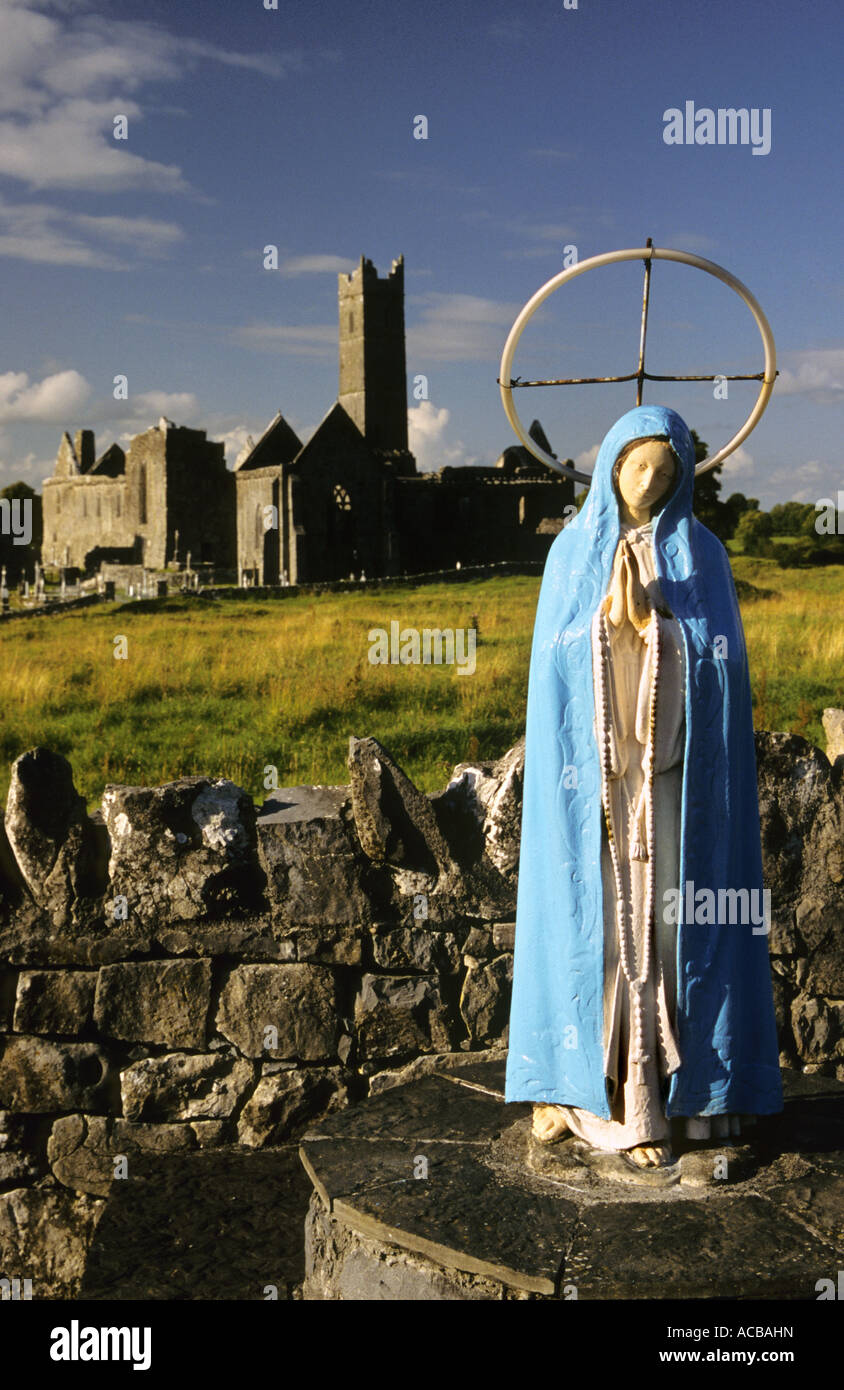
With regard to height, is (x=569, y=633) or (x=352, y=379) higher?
(x=352, y=379)

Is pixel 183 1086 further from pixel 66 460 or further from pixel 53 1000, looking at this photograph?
pixel 66 460

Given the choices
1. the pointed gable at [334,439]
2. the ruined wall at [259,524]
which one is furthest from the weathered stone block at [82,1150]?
the pointed gable at [334,439]

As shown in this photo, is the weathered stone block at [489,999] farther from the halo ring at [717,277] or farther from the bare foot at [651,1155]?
the halo ring at [717,277]

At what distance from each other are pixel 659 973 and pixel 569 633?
112 cm

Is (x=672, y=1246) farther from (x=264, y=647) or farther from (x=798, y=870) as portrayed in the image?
(x=264, y=647)

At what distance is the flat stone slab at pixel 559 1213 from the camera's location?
10.7 feet

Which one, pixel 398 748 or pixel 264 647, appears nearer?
pixel 398 748

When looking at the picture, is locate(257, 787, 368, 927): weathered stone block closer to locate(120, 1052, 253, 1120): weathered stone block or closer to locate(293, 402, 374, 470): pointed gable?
locate(120, 1052, 253, 1120): weathered stone block

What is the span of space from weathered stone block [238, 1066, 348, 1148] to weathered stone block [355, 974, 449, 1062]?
226 mm

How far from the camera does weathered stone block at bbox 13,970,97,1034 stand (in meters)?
4.92

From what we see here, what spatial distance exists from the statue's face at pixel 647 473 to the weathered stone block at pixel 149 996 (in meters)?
2.63

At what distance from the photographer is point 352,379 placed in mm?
65000

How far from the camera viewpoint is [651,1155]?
12.2 ft

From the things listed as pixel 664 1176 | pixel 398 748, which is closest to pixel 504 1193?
pixel 664 1176
